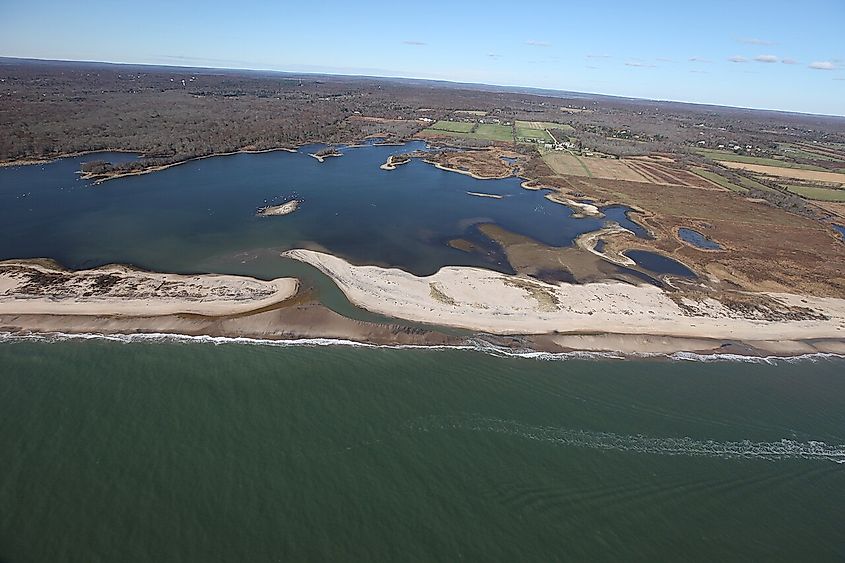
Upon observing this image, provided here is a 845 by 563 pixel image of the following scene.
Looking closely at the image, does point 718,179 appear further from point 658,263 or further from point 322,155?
point 322,155

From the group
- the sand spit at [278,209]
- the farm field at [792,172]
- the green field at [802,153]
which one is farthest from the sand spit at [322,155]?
the green field at [802,153]

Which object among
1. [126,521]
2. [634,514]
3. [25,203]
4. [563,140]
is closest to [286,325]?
[126,521]

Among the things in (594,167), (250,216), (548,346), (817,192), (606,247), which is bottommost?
(548,346)

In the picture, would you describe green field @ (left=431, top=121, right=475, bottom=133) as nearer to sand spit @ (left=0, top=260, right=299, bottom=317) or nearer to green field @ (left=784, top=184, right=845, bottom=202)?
green field @ (left=784, top=184, right=845, bottom=202)

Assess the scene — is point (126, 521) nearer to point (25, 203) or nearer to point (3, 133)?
point (25, 203)

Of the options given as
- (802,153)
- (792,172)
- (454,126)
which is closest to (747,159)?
(792,172)

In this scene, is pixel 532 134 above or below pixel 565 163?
above

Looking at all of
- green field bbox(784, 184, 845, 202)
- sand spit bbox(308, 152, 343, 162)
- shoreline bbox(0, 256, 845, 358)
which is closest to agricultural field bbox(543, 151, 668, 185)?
green field bbox(784, 184, 845, 202)
